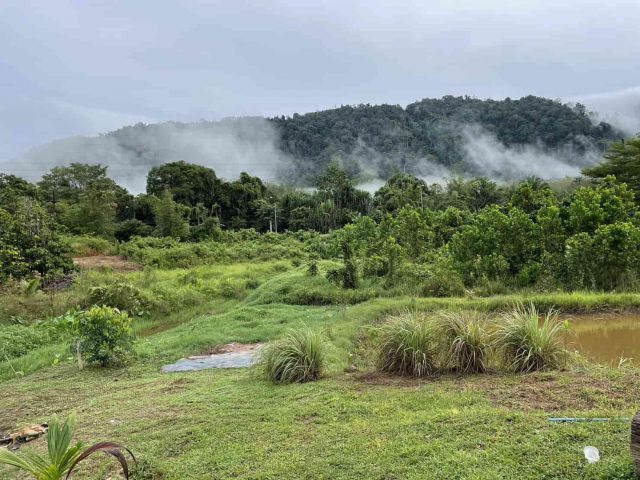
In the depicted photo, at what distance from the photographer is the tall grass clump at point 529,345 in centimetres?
502

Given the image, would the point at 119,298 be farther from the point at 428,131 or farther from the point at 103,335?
the point at 428,131

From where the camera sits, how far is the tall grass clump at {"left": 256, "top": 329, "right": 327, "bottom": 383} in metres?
5.60

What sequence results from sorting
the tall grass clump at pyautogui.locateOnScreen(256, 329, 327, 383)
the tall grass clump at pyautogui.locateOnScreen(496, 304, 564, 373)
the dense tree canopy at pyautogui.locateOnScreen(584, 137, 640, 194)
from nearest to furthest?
1. the tall grass clump at pyautogui.locateOnScreen(496, 304, 564, 373)
2. the tall grass clump at pyautogui.locateOnScreen(256, 329, 327, 383)
3. the dense tree canopy at pyautogui.locateOnScreen(584, 137, 640, 194)

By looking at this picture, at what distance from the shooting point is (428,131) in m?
98.0

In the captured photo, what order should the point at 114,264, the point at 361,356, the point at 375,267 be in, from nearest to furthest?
the point at 361,356 → the point at 375,267 → the point at 114,264

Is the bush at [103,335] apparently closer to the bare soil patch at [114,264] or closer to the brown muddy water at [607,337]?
the brown muddy water at [607,337]

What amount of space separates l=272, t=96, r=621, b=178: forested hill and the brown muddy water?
78916mm

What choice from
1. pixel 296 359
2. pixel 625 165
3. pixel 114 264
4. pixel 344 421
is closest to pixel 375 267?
pixel 296 359

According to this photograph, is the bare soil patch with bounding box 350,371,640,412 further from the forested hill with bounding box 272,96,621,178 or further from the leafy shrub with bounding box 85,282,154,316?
the forested hill with bounding box 272,96,621,178

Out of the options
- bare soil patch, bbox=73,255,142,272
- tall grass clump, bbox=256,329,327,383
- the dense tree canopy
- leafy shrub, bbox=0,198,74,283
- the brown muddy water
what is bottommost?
the brown muddy water

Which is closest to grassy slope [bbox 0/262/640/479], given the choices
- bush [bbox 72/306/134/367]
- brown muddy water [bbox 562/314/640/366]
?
bush [bbox 72/306/134/367]

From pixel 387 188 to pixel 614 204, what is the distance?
112 ft

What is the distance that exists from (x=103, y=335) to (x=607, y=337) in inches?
330

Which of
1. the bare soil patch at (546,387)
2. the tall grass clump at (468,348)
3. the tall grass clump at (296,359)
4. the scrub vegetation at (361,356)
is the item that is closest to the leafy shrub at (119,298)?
the scrub vegetation at (361,356)
